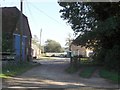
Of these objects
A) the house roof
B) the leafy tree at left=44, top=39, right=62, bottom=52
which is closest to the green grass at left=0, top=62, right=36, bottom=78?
the house roof

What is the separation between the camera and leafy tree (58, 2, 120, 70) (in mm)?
28969

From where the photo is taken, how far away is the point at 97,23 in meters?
30.5

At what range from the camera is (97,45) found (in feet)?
128

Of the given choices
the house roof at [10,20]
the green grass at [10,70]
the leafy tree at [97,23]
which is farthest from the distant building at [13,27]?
the green grass at [10,70]

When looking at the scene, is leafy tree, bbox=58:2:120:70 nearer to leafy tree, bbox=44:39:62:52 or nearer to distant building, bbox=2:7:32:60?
distant building, bbox=2:7:32:60

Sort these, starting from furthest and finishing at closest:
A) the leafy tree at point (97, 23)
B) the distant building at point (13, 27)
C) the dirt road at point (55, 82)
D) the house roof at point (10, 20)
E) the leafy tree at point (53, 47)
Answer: the leafy tree at point (53, 47)
the house roof at point (10, 20)
the distant building at point (13, 27)
the leafy tree at point (97, 23)
the dirt road at point (55, 82)

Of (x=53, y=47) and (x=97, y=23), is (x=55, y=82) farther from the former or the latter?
(x=53, y=47)

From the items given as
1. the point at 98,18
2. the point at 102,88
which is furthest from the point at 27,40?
the point at 102,88

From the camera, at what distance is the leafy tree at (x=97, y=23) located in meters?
29.0

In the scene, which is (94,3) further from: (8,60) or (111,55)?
(8,60)

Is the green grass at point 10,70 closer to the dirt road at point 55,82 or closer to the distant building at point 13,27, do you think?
the dirt road at point 55,82

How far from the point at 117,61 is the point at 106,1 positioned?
18.7ft

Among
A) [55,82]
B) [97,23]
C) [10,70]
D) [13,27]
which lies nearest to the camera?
[55,82]

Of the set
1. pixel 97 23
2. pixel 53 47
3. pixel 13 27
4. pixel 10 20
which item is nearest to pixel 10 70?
pixel 97 23
